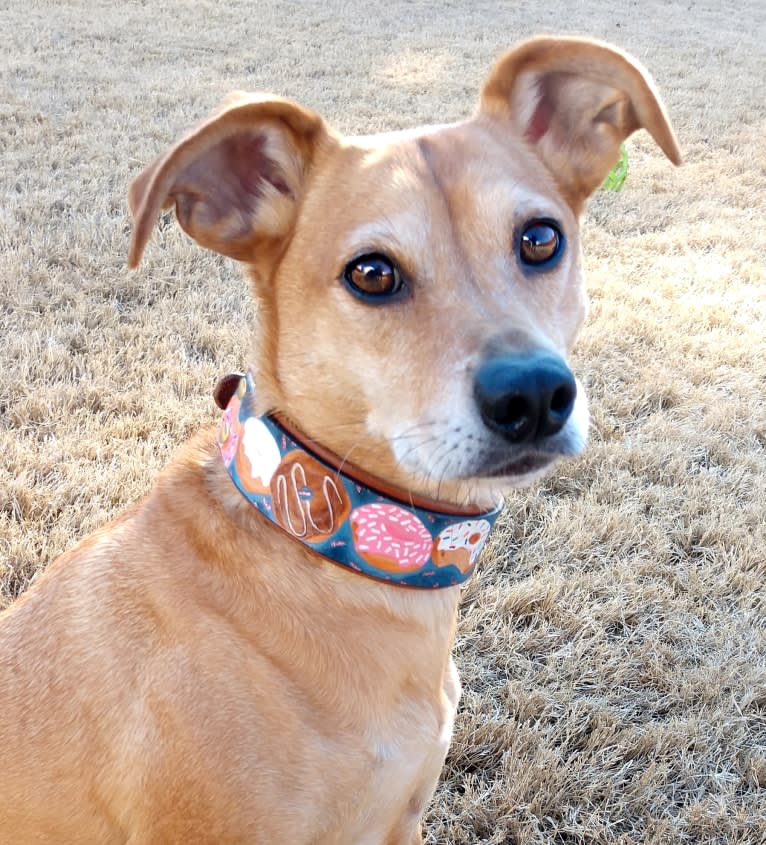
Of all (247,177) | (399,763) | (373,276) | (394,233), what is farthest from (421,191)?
(399,763)

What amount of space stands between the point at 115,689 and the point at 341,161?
4.67ft

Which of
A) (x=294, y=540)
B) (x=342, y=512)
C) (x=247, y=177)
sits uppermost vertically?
(x=247, y=177)

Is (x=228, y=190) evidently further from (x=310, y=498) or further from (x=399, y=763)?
(x=399, y=763)

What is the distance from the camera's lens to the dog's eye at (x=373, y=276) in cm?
195

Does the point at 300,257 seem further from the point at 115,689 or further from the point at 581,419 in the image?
the point at 115,689

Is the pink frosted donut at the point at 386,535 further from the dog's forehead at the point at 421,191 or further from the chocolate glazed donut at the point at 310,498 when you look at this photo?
the dog's forehead at the point at 421,191

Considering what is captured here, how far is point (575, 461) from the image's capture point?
13.1 feet

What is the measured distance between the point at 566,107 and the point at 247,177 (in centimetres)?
100

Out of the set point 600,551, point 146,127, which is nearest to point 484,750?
point 600,551

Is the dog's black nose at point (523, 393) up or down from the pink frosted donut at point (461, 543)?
up

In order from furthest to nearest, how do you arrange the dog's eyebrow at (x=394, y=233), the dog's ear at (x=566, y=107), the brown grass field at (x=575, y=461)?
the brown grass field at (x=575, y=461)
the dog's ear at (x=566, y=107)
the dog's eyebrow at (x=394, y=233)

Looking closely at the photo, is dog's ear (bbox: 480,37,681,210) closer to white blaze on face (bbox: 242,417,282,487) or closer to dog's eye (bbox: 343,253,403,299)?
dog's eye (bbox: 343,253,403,299)

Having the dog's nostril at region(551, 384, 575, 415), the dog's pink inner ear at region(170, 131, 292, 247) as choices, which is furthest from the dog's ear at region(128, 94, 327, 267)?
the dog's nostril at region(551, 384, 575, 415)

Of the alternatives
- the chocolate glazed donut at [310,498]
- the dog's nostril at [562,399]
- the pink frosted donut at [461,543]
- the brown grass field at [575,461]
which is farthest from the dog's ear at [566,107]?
the brown grass field at [575,461]
